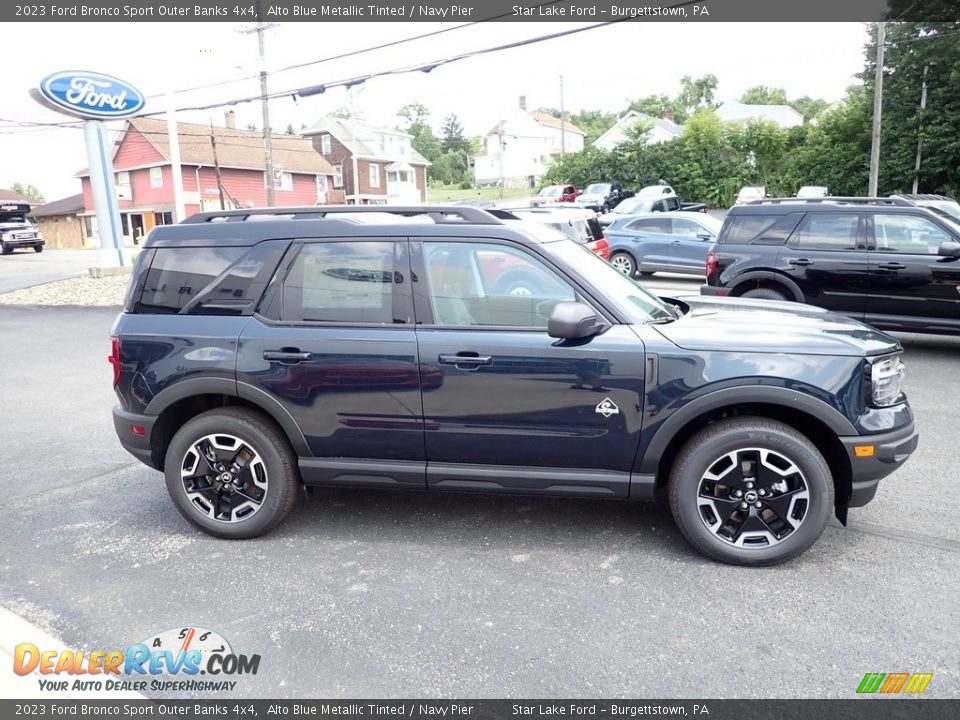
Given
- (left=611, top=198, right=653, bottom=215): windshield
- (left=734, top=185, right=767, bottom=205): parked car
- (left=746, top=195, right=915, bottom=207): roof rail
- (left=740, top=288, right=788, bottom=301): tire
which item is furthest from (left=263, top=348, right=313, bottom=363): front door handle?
(left=734, top=185, right=767, bottom=205): parked car

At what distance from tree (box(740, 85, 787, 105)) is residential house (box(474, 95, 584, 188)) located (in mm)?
20078

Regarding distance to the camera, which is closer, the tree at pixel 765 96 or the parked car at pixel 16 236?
the parked car at pixel 16 236

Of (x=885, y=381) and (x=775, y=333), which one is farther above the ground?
(x=775, y=333)

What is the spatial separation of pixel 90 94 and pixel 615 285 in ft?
63.5

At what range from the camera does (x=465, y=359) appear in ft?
12.4

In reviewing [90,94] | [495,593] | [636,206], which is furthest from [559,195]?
[495,593]

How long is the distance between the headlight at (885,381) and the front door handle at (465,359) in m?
1.94

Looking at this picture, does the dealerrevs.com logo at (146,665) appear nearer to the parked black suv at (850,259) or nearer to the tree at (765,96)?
the parked black suv at (850,259)

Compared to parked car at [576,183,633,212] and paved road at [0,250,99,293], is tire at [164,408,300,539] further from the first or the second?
parked car at [576,183,633,212]

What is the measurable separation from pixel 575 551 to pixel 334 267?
2091 millimetres

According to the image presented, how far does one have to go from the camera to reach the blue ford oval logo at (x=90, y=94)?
59.5 ft

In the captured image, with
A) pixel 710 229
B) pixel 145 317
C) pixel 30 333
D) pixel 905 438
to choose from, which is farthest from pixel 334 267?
pixel 710 229

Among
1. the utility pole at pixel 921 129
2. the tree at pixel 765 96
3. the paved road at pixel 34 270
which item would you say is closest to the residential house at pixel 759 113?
the tree at pixel 765 96

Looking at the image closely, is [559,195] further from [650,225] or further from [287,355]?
[287,355]
